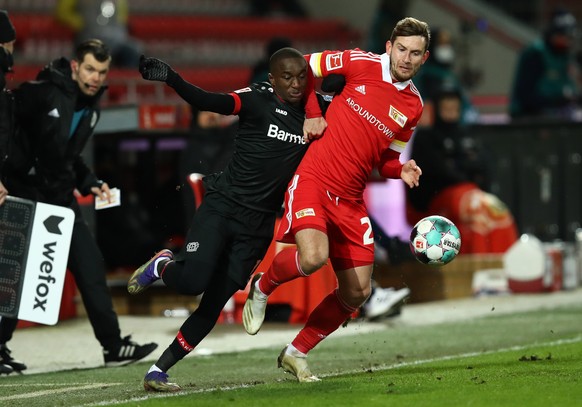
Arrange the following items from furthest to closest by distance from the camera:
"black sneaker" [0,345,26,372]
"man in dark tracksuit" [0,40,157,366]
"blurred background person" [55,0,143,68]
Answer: "blurred background person" [55,0,143,68], "black sneaker" [0,345,26,372], "man in dark tracksuit" [0,40,157,366]

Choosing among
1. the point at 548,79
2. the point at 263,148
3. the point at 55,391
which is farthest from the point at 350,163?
the point at 548,79

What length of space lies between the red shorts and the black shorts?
148 mm

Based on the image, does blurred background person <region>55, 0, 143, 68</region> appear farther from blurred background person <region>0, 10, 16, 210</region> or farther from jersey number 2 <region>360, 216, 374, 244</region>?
jersey number 2 <region>360, 216, 374, 244</region>

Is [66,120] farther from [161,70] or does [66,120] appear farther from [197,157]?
[197,157]

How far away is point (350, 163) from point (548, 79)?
10374 mm

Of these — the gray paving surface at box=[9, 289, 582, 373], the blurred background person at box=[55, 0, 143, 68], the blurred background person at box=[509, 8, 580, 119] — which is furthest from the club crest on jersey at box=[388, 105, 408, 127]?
the blurred background person at box=[55, 0, 143, 68]

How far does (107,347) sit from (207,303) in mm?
1946

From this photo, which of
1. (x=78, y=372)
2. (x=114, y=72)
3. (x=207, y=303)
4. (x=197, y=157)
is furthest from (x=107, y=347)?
(x=114, y=72)

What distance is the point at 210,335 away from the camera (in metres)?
11.5

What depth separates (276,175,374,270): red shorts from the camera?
302 inches

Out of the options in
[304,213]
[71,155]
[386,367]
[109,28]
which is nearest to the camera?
[304,213]

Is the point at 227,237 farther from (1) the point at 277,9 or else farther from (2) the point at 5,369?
(1) the point at 277,9

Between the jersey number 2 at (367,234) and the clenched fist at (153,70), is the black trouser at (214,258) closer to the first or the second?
the jersey number 2 at (367,234)

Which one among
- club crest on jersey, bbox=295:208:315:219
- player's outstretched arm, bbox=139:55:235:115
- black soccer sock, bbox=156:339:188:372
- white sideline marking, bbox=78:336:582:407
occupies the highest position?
player's outstretched arm, bbox=139:55:235:115
